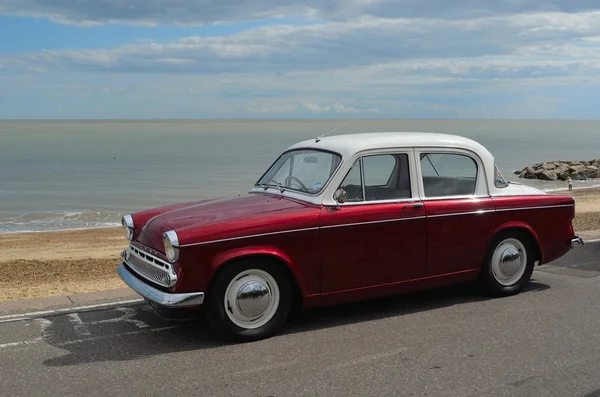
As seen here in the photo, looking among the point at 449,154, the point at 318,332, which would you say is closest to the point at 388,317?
the point at 318,332

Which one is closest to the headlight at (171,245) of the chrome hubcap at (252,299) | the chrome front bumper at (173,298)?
the chrome front bumper at (173,298)

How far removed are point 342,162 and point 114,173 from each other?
1472 inches

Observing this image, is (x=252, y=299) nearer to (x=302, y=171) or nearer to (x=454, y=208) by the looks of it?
(x=302, y=171)

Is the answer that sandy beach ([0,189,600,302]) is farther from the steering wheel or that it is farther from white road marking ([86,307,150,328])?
the steering wheel

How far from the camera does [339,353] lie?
5.32 m

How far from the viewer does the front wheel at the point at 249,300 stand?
5.52 metres

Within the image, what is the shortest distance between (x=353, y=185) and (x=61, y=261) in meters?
6.83

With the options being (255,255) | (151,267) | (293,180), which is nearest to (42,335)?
(151,267)

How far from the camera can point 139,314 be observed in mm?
6461

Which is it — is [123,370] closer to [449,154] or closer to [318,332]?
[318,332]

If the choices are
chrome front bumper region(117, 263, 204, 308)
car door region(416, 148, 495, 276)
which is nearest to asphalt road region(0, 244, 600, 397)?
chrome front bumper region(117, 263, 204, 308)

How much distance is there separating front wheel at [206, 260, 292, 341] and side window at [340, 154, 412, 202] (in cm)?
105

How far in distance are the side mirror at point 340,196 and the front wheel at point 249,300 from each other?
799 mm

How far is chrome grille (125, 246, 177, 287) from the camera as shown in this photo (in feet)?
18.0
